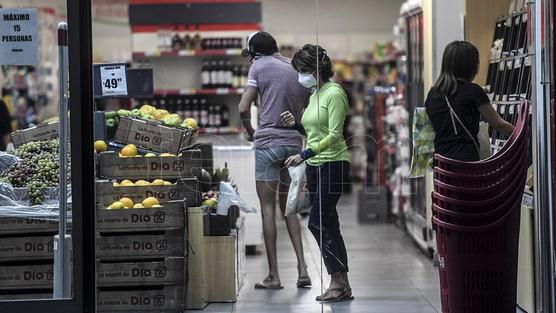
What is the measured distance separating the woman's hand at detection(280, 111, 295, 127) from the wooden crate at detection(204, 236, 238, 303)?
81 centimetres

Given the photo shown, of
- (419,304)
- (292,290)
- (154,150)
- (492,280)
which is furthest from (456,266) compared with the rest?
(154,150)

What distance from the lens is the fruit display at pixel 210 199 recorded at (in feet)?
23.1

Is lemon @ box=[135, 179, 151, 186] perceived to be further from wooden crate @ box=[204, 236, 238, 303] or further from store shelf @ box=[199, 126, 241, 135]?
store shelf @ box=[199, 126, 241, 135]

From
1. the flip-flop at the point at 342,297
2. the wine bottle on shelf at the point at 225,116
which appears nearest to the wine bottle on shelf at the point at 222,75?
the wine bottle on shelf at the point at 225,116

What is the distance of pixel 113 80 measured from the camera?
6.91 m

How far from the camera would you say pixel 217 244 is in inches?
275

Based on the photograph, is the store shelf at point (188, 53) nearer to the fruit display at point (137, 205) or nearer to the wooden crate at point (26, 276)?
the fruit display at point (137, 205)

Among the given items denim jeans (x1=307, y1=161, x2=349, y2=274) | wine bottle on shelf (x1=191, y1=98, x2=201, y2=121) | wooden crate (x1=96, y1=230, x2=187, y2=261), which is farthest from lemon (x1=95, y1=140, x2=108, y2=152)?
wine bottle on shelf (x1=191, y1=98, x2=201, y2=121)

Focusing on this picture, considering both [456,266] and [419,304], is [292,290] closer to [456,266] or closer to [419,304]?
[419,304]

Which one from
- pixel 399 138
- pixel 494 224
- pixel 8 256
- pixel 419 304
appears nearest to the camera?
pixel 494 224

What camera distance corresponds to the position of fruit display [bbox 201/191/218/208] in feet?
23.1

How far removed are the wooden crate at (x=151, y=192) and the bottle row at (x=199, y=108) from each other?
0.78 metres

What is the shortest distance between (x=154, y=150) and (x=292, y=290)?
1.34m

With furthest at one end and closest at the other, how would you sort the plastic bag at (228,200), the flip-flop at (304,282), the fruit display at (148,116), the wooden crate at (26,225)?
the flip-flop at (304,282), the plastic bag at (228,200), the fruit display at (148,116), the wooden crate at (26,225)
